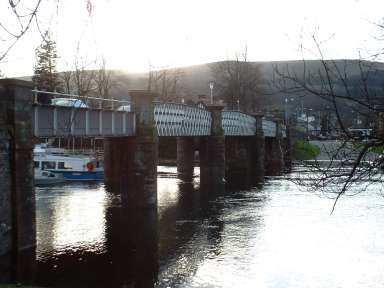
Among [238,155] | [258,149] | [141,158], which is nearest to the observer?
[141,158]

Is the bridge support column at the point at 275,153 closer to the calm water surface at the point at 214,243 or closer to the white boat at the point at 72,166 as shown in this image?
the white boat at the point at 72,166

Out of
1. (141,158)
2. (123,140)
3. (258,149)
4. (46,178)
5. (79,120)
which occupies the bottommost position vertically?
(46,178)

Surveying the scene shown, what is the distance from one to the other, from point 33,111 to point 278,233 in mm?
12437

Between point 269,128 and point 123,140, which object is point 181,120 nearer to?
point 123,140

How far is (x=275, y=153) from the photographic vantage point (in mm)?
72250

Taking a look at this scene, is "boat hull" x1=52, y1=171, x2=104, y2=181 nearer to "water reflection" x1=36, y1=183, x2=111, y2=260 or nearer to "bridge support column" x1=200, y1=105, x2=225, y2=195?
"water reflection" x1=36, y1=183, x2=111, y2=260

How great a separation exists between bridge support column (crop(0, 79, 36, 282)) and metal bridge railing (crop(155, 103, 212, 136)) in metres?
15.3

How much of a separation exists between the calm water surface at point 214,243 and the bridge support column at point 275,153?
A: 33.1m

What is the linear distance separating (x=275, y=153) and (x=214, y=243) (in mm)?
51338

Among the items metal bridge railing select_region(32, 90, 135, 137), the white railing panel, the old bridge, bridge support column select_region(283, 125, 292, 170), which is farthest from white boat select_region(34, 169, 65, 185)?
bridge support column select_region(283, 125, 292, 170)

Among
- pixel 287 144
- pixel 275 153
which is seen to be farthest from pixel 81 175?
pixel 287 144

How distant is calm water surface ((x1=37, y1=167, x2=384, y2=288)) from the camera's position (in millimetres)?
17219

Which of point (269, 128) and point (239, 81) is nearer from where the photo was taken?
point (269, 128)

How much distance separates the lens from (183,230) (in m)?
25.3
